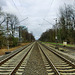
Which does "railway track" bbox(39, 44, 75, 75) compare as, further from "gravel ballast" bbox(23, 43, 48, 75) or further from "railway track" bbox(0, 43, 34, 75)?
"railway track" bbox(0, 43, 34, 75)

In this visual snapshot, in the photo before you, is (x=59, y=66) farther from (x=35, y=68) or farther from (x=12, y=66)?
(x=12, y=66)

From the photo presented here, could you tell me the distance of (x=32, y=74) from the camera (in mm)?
5719

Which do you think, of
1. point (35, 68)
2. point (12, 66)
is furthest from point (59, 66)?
point (12, 66)

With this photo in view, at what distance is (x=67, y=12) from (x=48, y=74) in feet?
116

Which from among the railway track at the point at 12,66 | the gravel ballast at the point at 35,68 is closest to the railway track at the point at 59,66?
the gravel ballast at the point at 35,68

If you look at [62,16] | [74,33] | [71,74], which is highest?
[62,16]

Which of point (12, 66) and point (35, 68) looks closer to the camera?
point (35, 68)

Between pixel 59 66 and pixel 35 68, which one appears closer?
pixel 35 68

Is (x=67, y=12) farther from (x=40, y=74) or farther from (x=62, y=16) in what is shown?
(x=40, y=74)

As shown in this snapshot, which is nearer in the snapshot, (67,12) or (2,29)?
(2,29)

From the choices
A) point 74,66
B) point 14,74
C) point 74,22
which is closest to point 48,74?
point 14,74

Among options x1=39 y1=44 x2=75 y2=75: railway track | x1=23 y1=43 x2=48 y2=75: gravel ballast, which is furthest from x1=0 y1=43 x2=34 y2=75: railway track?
x1=39 y1=44 x2=75 y2=75: railway track

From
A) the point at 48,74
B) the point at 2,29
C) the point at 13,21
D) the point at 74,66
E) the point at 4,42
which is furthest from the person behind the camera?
the point at 13,21

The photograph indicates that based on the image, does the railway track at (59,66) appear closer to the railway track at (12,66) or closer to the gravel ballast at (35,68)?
the gravel ballast at (35,68)
